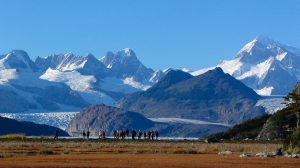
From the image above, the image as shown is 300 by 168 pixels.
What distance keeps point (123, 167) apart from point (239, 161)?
40.0 feet

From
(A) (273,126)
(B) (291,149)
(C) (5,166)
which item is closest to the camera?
(C) (5,166)

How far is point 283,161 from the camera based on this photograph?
62938mm

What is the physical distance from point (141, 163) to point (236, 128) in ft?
396

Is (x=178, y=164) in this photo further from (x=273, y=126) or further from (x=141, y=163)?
(x=273, y=126)

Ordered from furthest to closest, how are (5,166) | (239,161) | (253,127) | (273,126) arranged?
(253,127)
(273,126)
(239,161)
(5,166)

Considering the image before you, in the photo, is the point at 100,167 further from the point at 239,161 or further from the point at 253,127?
the point at 253,127

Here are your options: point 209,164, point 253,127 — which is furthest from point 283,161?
point 253,127

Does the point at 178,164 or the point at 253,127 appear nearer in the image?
the point at 178,164

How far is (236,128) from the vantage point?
584 feet

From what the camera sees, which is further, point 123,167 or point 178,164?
point 178,164

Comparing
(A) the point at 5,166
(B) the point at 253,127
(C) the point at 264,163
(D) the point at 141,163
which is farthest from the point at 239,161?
(B) the point at 253,127

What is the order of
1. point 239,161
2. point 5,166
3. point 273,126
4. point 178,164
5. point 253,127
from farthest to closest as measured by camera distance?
point 253,127
point 273,126
point 239,161
point 178,164
point 5,166

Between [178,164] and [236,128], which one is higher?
[236,128]

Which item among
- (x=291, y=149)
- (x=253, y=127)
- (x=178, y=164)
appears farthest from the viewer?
(x=253, y=127)
